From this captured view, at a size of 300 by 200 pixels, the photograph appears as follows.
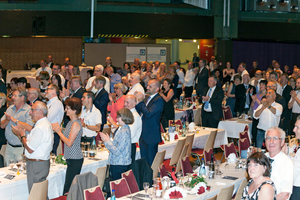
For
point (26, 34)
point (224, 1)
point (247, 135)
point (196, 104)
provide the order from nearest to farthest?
point (247, 135), point (196, 104), point (26, 34), point (224, 1)

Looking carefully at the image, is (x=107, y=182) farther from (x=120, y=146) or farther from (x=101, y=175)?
(x=120, y=146)

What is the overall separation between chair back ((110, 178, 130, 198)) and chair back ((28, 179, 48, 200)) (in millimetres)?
735

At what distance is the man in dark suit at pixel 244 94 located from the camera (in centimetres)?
1014

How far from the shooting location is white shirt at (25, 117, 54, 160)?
486 centimetres

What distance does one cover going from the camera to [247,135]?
7.98m

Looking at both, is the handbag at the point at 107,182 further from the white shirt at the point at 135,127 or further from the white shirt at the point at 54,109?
the white shirt at the point at 54,109

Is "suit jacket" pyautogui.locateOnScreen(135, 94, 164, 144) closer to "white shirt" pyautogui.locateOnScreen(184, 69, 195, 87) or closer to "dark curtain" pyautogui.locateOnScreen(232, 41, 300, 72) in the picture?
"white shirt" pyautogui.locateOnScreen(184, 69, 195, 87)

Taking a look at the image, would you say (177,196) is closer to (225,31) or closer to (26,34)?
(26,34)

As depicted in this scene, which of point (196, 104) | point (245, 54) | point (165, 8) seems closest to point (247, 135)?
point (196, 104)

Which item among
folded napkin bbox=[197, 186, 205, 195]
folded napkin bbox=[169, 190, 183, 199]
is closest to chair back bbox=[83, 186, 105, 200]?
folded napkin bbox=[169, 190, 183, 199]

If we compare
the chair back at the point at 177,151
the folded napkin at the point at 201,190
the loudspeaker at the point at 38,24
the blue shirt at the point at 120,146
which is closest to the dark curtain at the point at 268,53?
the loudspeaker at the point at 38,24

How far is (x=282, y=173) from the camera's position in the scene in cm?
402

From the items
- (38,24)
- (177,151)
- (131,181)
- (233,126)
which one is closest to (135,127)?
(131,181)

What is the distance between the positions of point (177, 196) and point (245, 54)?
15278 mm
